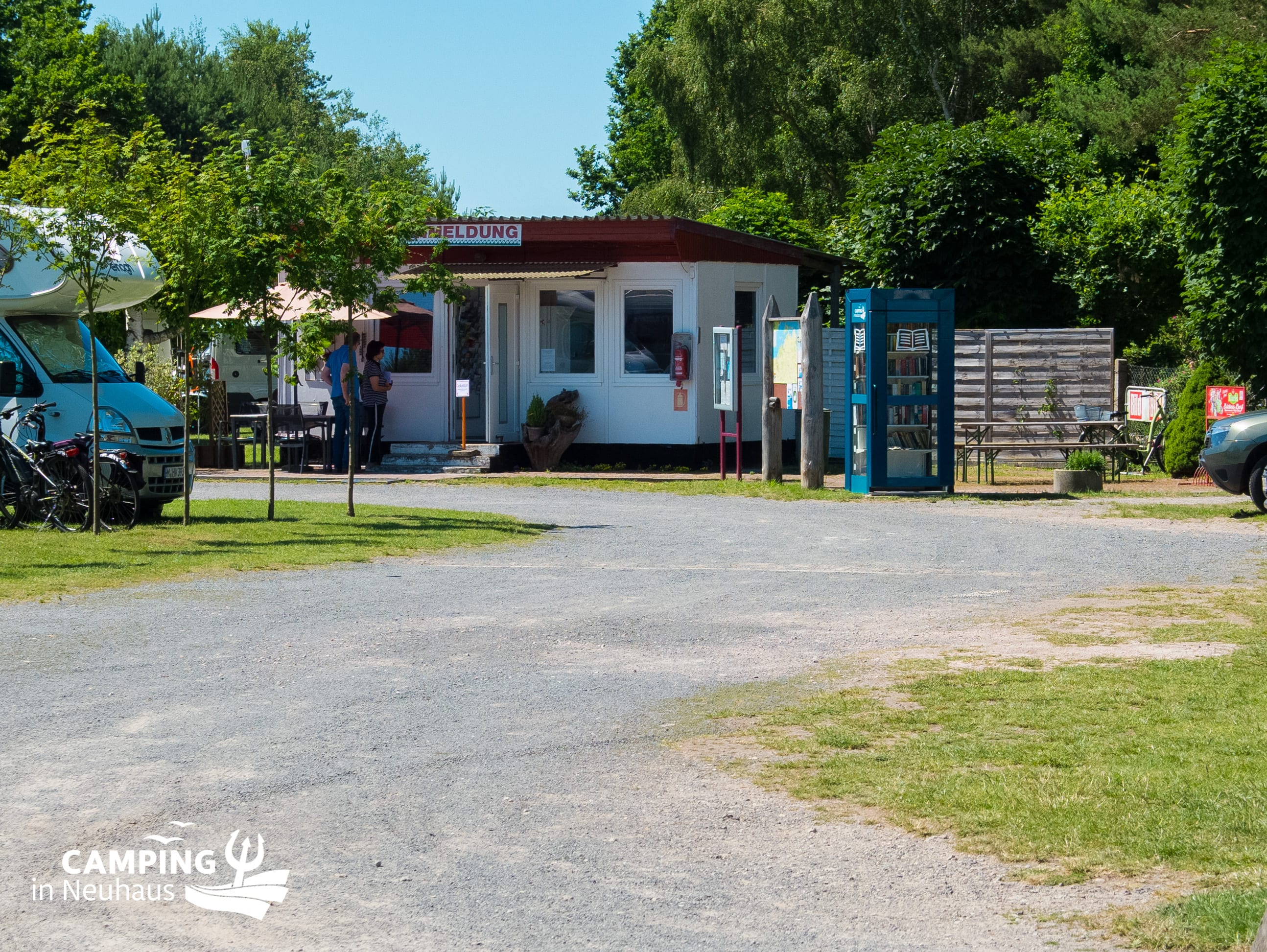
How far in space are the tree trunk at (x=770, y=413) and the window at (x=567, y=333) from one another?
4.40m

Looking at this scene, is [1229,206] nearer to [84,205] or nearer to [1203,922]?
[84,205]

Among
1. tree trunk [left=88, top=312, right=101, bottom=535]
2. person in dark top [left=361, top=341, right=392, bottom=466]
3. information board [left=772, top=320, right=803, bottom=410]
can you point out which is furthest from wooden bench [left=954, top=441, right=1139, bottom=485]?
tree trunk [left=88, top=312, right=101, bottom=535]

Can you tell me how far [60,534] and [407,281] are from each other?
14.7ft

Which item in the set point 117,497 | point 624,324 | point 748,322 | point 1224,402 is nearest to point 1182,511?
point 1224,402

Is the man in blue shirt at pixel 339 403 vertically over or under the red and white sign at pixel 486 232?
under

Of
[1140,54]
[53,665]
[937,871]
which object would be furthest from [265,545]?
[1140,54]

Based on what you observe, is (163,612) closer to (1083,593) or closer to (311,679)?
(311,679)

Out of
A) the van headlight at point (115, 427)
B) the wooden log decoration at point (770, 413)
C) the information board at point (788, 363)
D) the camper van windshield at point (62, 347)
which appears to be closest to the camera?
the van headlight at point (115, 427)

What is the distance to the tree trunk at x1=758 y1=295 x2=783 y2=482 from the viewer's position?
21.3 m

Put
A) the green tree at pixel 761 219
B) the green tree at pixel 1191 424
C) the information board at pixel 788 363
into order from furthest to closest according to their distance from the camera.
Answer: the green tree at pixel 761 219 < the green tree at pixel 1191 424 < the information board at pixel 788 363

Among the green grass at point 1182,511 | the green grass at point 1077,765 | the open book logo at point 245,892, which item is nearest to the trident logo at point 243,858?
the open book logo at point 245,892

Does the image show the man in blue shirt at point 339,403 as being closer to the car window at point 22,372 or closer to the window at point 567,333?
the window at point 567,333

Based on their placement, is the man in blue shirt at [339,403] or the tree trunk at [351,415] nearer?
the tree trunk at [351,415]

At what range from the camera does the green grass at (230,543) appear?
487 inches
